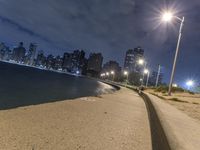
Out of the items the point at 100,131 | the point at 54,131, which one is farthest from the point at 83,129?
the point at 54,131

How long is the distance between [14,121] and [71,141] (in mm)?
2406

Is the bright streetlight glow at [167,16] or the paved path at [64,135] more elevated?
the bright streetlight glow at [167,16]

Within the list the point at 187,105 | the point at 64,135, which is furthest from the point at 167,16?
the point at 64,135

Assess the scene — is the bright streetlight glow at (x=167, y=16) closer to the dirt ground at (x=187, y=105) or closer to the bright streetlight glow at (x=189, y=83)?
the dirt ground at (x=187, y=105)

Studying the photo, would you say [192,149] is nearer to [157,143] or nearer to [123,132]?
[157,143]

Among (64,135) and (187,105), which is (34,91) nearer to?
(187,105)

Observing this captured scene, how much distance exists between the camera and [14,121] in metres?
6.91

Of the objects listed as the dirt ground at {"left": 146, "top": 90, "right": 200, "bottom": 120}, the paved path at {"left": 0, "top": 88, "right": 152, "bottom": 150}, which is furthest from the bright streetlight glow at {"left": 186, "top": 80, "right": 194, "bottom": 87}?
the paved path at {"left": 0, "top": 88, "right": 152, "bottom": 150}

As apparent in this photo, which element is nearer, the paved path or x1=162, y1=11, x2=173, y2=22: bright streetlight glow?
the paved path

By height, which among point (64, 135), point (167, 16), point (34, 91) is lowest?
point (34, 91)

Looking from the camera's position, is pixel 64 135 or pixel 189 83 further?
pixel 189 83

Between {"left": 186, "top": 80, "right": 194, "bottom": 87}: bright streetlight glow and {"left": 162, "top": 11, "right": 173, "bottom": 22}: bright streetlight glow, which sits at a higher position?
{"left": 162, "top": 11, "right": 173, "bottom": 22}: bright streetlight glow

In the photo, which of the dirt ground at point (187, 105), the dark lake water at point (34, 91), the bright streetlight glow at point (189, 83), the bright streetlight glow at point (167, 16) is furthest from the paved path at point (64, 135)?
the bright streetlight glow at point (189, 83)

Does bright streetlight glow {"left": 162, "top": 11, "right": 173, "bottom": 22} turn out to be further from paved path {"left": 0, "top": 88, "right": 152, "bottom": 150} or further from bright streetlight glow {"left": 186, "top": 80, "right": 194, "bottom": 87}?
bright streetlight glow {"left": 186, "top": 80, "right": 194, "bottom": 87}
